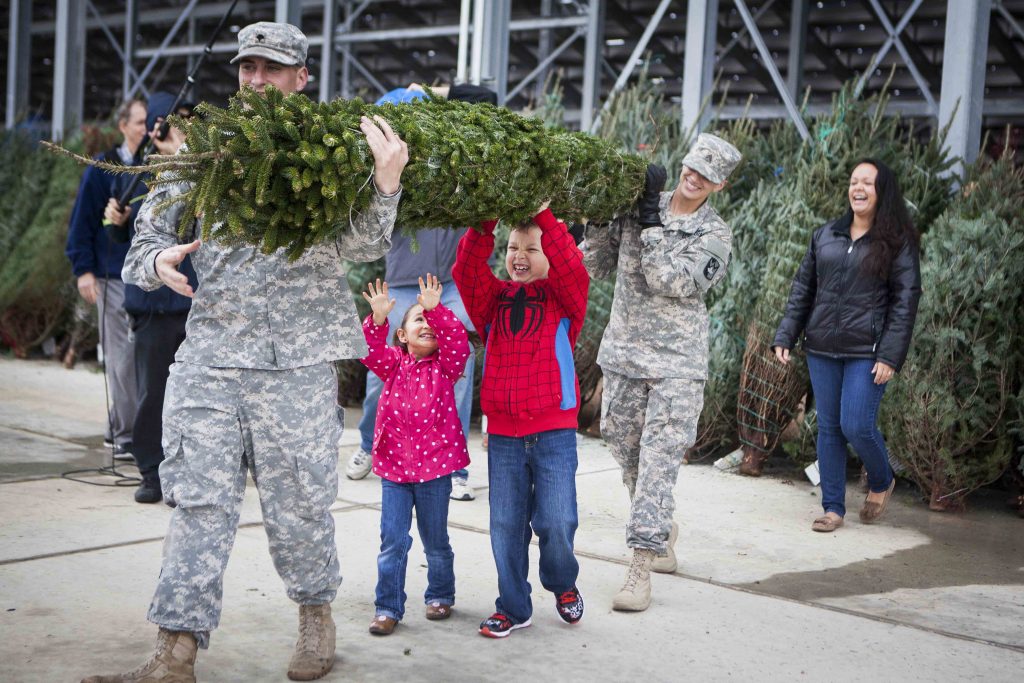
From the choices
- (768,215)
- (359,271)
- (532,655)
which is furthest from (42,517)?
(768,215)

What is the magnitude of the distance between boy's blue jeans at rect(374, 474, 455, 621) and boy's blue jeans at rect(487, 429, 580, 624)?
20 centimetres

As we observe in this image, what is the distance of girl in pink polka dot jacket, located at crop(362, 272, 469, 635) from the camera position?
402 cm

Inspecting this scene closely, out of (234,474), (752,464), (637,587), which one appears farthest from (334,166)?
(752,464)

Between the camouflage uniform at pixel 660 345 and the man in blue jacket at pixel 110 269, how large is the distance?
322 centimetres

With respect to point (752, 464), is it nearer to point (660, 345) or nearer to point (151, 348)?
point (660, 345)

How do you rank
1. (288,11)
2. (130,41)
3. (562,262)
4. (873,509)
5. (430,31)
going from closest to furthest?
(562,262)
(873,509)
(288,11)
(430,31)
(130,41)

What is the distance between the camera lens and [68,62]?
13570 mm

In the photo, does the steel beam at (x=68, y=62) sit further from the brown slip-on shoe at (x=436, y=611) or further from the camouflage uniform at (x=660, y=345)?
the brown slip-on shoe at (x=436, y=611)

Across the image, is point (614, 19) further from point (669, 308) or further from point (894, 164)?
point (669, 308)

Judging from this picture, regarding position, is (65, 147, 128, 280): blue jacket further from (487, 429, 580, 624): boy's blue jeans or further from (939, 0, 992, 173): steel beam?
(939, 0, 992, 173): steel beam

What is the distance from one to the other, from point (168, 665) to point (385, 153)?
5.33ft

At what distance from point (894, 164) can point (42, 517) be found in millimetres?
5564

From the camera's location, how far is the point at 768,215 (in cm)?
752

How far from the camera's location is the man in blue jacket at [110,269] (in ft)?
21.4
